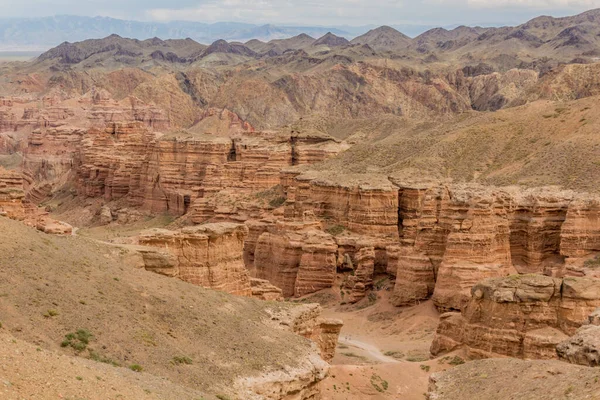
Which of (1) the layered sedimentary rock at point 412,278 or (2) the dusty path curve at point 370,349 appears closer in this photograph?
(2) the dusty path curve at point 370,349

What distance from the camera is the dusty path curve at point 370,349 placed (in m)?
41.1

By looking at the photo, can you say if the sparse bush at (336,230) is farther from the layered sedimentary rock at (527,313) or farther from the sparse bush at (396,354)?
the layered sedimentary rock at (527,313)

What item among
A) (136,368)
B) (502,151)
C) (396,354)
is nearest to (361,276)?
(396,354)

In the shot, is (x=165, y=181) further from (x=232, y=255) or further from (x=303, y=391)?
(x=303, y=391)

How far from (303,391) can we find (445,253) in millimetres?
21095

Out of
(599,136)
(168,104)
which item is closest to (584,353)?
(599,136)

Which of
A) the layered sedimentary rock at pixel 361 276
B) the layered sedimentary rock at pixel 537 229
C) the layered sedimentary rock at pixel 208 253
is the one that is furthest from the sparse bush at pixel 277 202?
the layered sedimentary rock at pixel 208 253

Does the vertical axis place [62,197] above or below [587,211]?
below

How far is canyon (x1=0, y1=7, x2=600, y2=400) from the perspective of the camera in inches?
993

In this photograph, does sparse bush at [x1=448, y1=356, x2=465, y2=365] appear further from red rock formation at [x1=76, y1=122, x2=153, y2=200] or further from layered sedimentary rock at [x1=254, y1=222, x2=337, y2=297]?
red rock formation at [x1=76, y1=122, x2=153, y2=200]

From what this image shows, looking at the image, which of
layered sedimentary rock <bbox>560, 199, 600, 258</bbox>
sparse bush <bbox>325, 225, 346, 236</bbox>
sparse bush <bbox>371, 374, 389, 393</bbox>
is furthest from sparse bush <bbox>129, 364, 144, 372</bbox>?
sparse bush <bbox>325, 225, 346, 236</bbox>

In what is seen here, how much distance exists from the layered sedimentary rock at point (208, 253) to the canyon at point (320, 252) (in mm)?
81

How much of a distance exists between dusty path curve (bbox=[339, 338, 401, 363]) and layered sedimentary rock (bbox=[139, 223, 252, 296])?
7.87 meters

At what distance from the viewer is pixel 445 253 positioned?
150 feet
